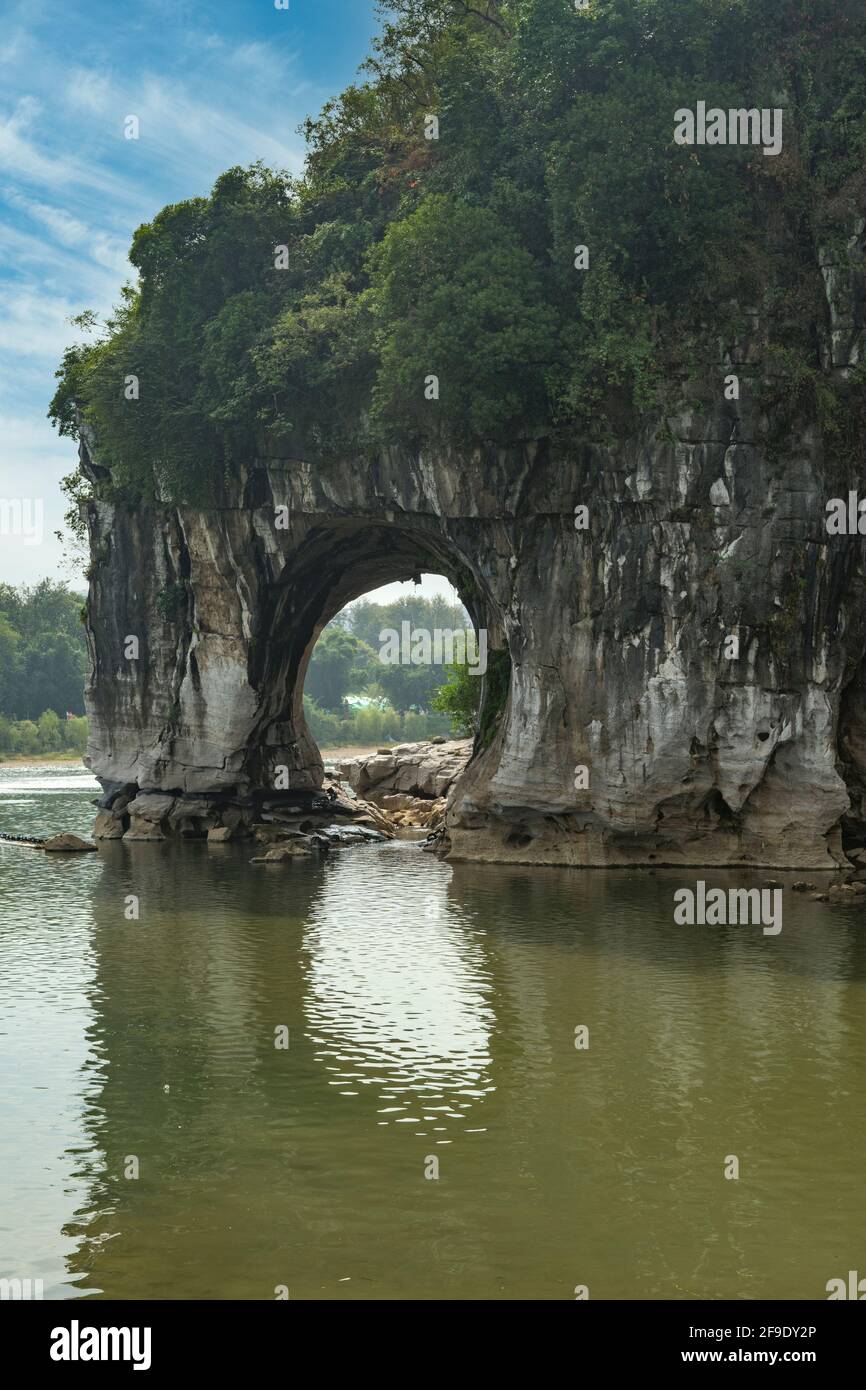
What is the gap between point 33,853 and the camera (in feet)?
106

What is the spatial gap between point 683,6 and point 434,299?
295 inches

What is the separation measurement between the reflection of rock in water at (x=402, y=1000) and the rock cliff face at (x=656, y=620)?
14.3 feet

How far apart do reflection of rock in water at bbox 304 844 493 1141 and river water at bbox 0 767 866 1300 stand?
58 millimetres

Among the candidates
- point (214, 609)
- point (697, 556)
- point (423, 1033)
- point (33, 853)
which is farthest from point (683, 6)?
point (33, 853)

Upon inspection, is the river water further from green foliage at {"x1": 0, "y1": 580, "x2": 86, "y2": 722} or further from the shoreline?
green foliage at {"x1": 0, "y1": 580, "x2": 86, "y2": 722}

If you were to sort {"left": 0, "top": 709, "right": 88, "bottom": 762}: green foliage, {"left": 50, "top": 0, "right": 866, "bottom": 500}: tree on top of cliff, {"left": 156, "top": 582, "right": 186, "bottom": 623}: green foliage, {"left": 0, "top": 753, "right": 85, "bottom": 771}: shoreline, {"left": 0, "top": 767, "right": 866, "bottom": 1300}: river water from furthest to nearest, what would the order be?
{"left": 0, "top": 709, "right": 88, "bottom": 762}: green foliage < {"left": 0, "top": 753, "right": 85, "bottom": 771}: shoreline < {"left": 156, "top": 582, "right": 186, "bottom": 623}: green foliage < {"left": 50, "top": 0, "right": 866, "bottom": 500}: tree on top of cliff < {"left": 0, "top": 767, "right": 866, "bottom": 1300}: river water

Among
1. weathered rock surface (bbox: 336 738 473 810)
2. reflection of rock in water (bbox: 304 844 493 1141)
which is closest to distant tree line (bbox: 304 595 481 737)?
weathered rock surface (bbox: 336 738 473 810)

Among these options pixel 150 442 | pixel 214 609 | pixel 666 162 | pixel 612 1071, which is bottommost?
pixel 612 1071

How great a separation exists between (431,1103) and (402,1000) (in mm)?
4063

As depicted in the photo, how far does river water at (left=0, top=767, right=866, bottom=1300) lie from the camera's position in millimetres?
8688

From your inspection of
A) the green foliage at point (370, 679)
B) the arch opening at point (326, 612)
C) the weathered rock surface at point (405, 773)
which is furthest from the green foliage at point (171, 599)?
the green foliage at point (370, 679)

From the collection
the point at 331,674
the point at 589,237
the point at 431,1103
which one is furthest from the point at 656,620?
the point at 331,674

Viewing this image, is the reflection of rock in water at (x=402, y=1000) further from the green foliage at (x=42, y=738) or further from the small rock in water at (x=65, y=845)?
the green foliage at (x=42, y=738)

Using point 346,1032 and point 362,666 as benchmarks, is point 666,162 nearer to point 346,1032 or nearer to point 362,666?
point 346,1032
